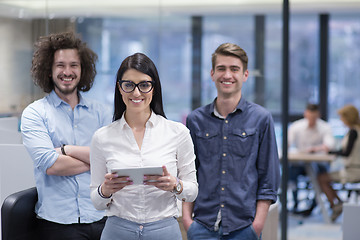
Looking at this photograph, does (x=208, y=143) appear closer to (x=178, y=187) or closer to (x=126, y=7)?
(x=178, y=187)

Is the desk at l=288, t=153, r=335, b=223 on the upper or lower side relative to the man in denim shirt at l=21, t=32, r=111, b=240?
lower

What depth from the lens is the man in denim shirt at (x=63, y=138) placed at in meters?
2.50

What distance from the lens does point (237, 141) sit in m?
2.33

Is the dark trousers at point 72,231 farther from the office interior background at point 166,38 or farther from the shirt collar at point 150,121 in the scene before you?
the office interior background at point 166,38

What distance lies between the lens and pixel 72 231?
98.5 inches

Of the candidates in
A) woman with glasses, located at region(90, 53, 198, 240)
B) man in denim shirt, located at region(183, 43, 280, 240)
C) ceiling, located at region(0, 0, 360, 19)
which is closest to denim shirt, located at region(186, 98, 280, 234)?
man in denim shirt, located at region(183, 43, 280, 240)

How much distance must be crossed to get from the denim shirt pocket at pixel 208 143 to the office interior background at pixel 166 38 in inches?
71.7

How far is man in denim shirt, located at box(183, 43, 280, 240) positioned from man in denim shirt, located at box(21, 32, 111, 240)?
549 mm

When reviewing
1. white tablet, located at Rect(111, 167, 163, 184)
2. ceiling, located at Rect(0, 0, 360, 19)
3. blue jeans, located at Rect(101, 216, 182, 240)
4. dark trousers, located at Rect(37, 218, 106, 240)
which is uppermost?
Result: ceiling, located at Rect(0, 0, 360, 19)

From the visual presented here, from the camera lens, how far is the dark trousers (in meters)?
2.50

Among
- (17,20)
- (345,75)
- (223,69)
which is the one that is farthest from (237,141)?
(345,75)

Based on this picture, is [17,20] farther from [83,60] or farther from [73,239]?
[73,239]

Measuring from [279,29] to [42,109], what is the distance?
297 centimetres

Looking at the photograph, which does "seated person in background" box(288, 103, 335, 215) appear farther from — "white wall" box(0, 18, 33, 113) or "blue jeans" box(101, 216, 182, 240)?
"blue jeans" box(101, 216, 182, 240)
